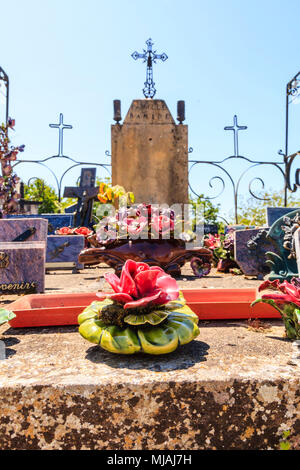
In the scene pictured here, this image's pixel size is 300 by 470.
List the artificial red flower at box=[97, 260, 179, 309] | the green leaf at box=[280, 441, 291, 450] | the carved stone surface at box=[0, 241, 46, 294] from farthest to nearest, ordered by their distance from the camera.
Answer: the carved stone surface at box=[0, 241, 46, 294]
the artificial red flower at box=[97, 260, 179, 309]
the green leaf at box=[280, 441, 291, 450]

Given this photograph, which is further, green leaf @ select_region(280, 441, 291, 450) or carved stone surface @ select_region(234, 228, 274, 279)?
carved stone surface @ select_region(234, 228, 274, 279)

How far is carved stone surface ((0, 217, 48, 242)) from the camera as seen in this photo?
10.3 ft

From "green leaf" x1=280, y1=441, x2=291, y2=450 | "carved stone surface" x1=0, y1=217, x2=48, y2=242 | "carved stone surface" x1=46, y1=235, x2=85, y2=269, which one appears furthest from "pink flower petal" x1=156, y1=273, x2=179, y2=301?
"carved stone surface" x1=46, y1=235, x2=85, y2=269

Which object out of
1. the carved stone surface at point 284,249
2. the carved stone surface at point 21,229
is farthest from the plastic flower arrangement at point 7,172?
the carved stone surface at point 284,249

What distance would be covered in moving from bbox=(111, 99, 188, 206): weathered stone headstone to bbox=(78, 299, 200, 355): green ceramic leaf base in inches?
231

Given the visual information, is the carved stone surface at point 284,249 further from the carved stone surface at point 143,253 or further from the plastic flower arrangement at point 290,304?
the plastic flower arrangement at point 290,304

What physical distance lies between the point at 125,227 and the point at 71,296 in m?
1.33

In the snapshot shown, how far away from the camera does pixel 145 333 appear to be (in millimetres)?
1043

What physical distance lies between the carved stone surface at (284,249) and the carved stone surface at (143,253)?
67 centimetres

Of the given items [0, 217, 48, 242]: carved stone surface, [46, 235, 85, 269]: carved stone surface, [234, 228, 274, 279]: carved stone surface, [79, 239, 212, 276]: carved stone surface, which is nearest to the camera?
[79, 239, 212, 276]: carved stone surface

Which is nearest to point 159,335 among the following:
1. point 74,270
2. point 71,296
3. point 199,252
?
point 71,296

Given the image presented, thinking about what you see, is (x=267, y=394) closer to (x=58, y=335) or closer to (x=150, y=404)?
(x=150, y=404)

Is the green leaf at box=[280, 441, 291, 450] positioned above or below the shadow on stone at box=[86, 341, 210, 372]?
below

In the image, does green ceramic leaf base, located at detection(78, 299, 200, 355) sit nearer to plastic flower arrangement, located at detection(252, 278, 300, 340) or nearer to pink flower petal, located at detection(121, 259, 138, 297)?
pink flower petal, located at detection(121, 259, 138, 297)
